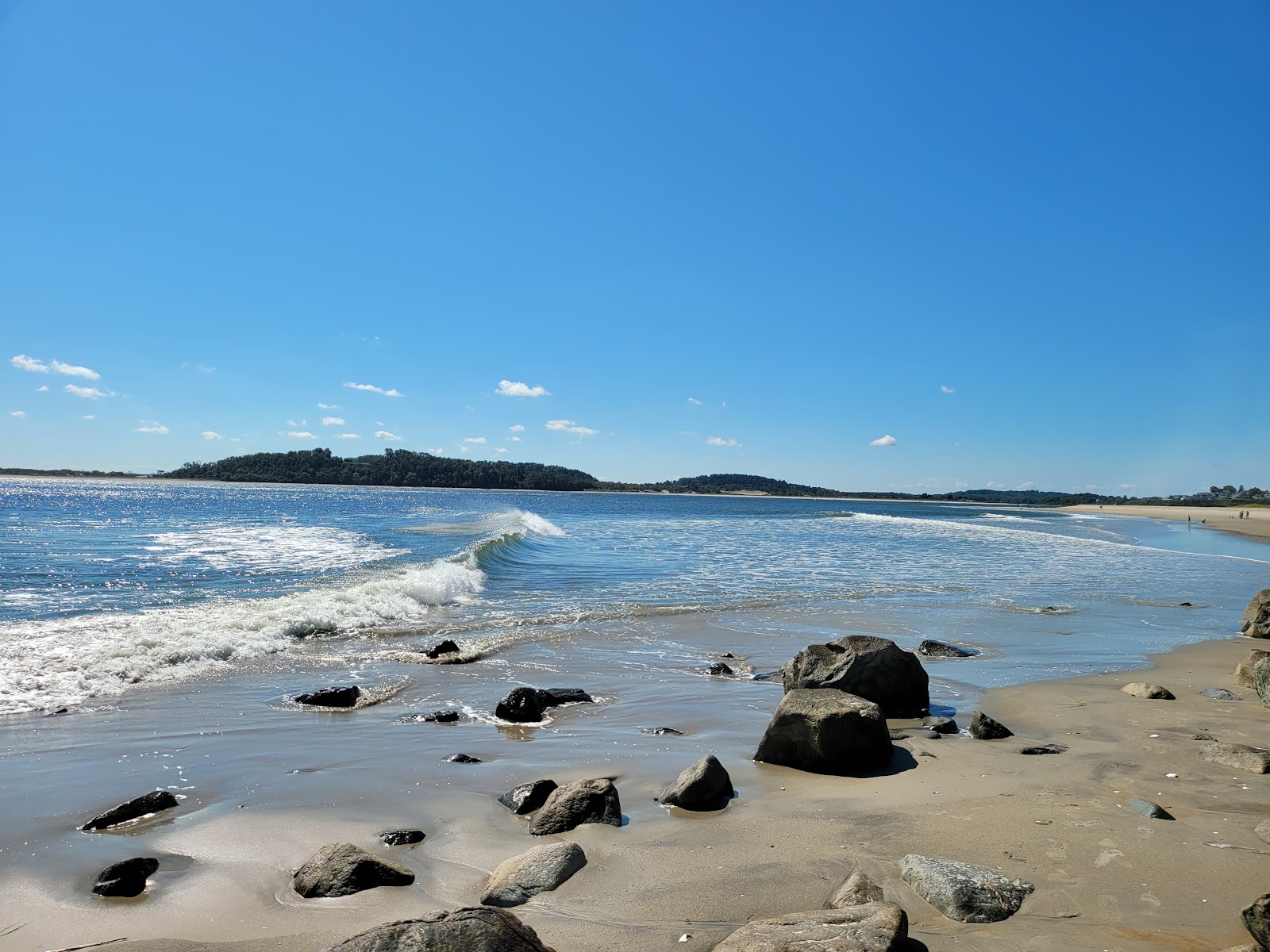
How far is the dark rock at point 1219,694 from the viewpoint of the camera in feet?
27.0

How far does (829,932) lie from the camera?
2939 millimetres

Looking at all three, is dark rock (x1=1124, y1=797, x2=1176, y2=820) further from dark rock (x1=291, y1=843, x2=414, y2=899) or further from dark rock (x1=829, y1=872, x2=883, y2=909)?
dark rock (x1=291, y1=843, x2=414, y2=899)

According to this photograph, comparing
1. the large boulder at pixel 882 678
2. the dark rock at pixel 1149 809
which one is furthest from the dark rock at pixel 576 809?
the large boulder at pixel 882 678

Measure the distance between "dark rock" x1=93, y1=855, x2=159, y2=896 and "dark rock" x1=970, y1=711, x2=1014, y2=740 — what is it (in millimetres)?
6427

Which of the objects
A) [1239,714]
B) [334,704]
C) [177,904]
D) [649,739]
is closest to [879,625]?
[1239,714]

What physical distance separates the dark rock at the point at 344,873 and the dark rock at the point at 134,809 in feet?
5.36

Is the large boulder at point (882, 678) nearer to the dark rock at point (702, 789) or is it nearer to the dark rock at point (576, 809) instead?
the dark rock at point (702, 789)

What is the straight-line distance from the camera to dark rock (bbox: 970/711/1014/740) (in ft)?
22.3

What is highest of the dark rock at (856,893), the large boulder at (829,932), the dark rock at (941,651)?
the large boulder at (829,932)

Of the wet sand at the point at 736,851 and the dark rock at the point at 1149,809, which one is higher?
the dark rock at the point at 1149,809

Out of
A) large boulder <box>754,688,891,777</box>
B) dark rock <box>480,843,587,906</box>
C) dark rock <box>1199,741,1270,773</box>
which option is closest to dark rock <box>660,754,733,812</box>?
large boulder <box>754,688,891,777</box>

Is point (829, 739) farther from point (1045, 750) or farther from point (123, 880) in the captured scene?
point (123, 880)

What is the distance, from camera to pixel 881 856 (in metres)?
4.17

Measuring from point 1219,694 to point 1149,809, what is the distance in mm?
5043
